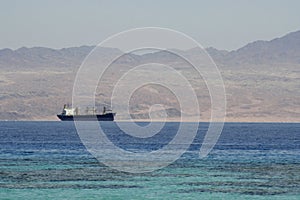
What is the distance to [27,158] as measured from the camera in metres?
92.8

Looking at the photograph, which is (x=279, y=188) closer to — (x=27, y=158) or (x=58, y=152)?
(x=27, y=158)

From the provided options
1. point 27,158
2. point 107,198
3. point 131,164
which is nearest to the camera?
point 107,198

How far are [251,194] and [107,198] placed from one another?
35.3 feet

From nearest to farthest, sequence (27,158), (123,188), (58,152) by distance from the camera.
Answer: (123,188) < (27,158) < (58,152)

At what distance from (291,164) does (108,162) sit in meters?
19.3

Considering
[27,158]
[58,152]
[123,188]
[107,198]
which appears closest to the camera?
[107,198]

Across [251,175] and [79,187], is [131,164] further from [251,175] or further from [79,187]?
[79,187]

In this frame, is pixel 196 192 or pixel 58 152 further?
pixel 58 152

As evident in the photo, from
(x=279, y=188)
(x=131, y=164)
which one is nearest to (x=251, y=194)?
(x=279, y=188)

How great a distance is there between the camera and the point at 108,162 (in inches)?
3418

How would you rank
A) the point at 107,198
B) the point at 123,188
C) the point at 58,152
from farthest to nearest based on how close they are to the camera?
1. the point at 58,152
2. the point at 123,188
3. the point at 107,198

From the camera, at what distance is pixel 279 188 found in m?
63.3

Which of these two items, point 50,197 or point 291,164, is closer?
point 50,197

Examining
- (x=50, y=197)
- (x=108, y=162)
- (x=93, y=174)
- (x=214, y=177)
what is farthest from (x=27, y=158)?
(x=50, y=197)
